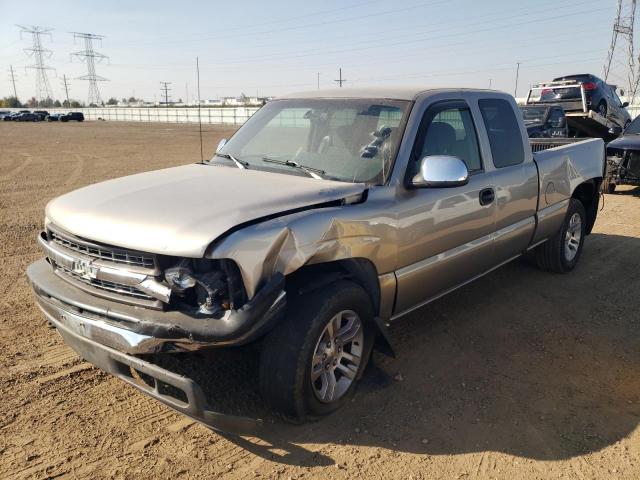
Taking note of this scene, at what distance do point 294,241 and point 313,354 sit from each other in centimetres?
66

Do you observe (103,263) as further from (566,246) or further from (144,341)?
(566,246)

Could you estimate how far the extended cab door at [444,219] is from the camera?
345 cm

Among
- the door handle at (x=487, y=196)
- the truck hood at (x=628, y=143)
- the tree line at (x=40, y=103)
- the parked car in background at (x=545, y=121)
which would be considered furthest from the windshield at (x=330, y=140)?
the tree line at (x=40, y=103)

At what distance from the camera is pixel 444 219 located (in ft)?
12.1

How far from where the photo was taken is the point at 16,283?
518cm

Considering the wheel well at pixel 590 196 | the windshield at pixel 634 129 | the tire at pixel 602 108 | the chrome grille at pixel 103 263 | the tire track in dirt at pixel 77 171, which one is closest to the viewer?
the chrome grille at pixel 103 263

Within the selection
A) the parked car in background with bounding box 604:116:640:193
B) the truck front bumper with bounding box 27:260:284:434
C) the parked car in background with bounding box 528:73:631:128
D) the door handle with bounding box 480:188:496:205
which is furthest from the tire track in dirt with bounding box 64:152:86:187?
the parked car in background with bounding box 528:73:631:128

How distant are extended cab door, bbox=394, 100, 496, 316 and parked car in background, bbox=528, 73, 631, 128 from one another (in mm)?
13549

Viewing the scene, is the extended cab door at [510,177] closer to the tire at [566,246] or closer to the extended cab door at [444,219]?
the extended cab door at [444,219]

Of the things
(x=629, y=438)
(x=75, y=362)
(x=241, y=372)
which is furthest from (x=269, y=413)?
(x=629, y=438)

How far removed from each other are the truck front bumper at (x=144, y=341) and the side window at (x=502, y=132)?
2.68 meters

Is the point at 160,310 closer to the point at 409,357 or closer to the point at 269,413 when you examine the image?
the point at 269,413

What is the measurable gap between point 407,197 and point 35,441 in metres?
2.67

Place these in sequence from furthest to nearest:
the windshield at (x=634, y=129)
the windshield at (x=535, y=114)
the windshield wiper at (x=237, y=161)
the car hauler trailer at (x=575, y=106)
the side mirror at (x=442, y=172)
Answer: the car hauler trailer at (x=575, y=106) → the windshield at (x=535, y=114) → the windshield at (x=634, y=129) → the windshield wiper at (x=237, y=161) → the side mirror at (x=442, y=172)
